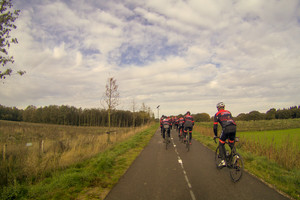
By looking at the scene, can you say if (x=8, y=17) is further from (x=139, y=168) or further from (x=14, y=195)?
(x=139, y=168)

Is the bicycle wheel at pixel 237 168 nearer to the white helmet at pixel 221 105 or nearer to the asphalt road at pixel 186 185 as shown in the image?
the asphalt road at pixel 186 185

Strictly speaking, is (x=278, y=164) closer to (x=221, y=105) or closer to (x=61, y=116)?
(x=221, y=105)

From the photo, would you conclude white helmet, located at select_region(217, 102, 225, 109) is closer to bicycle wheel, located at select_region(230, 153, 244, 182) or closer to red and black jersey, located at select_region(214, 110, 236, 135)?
red and black jersey, located at select_region(214, 110, 236, 135)

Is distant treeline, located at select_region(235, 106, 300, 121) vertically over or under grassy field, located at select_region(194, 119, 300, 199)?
over

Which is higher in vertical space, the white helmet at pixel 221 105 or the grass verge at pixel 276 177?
the white helmet at pixel 221 105

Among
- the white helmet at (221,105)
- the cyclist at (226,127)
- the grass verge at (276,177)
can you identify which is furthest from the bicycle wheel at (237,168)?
the white helmet at (221,105)

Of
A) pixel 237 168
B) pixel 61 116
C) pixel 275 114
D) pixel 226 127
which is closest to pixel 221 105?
pixel 226 127

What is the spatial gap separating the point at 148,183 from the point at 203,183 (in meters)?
1.58

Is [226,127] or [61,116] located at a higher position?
[61,116]

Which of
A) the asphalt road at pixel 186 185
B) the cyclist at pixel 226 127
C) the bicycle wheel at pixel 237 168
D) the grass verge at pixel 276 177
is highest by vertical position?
the cyclist at pixel 226 127

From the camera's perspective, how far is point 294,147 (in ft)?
28.3

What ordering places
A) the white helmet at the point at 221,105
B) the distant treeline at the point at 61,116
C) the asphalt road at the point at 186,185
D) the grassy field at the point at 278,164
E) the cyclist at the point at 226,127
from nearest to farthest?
the asphalt road at the point at 186,185, the grassy field at the point at 278,164, the cyclist at the point at 226,127, the white helmet at the point at 221,105, the distant treeline at the point at 61,116

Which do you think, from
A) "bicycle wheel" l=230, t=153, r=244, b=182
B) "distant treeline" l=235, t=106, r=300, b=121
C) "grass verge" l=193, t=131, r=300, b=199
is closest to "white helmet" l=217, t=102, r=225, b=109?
"bicycle wheel" l=230, t=153, r=244, b=182

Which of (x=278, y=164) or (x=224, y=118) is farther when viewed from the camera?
(x=278, y=164)
